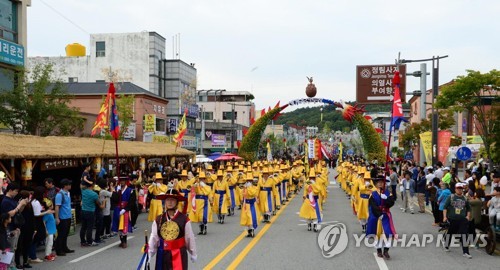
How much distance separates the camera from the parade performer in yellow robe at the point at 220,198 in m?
16.9

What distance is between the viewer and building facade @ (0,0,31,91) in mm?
25656

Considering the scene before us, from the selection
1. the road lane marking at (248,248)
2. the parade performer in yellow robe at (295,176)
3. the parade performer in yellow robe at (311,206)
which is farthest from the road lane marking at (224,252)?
the parade performer in yellow robe at (295,176)

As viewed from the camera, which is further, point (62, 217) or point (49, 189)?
point (49, 189)

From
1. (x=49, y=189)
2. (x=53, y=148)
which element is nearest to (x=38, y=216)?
(x=49, y=189)

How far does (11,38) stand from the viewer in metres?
27.8

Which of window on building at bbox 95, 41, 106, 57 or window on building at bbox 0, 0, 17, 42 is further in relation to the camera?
window on building at bbox 95, 41, 106, 57

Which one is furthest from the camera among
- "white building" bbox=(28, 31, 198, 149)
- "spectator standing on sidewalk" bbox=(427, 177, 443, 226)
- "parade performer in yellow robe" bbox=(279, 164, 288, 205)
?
"white building" bbox=(28, 31, 198, 149)

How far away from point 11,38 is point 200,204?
18486 mm

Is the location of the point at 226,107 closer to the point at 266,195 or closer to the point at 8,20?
the point at 8,20

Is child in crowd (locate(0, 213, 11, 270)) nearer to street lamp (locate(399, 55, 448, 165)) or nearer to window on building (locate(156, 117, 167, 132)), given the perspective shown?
street lamp (locate(399, 55, 448, 165))

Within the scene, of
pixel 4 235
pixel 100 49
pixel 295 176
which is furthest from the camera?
pixel 100 49

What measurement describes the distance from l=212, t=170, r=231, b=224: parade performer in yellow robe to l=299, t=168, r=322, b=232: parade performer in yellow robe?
2951mm

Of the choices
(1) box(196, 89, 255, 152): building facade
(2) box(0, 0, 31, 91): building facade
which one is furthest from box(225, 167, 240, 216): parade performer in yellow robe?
(1) box(196, 89, 255, 152): building facade

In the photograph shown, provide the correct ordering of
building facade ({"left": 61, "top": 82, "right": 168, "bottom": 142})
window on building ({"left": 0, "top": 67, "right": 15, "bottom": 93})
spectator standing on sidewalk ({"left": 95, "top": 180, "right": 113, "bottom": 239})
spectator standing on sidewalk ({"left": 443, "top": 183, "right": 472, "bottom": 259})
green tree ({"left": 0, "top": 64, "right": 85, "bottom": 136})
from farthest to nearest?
building facade ({"left": 61, "top": 82, "right": 168, "bottom": 142}), window on building ({"left": 0, "top": 67, "right": 15, "bottom": 93}), green tree ({"left": 0, "top": 64, "right": 85, "bottom": 136}), spectator standing on sidewalk ({"left": 95, "top": 180, "right": 113, "bottom": 239}), spectator standing on sidewalk ({"left": 443, "top": 183, "right": 472, "bottom": 259})
